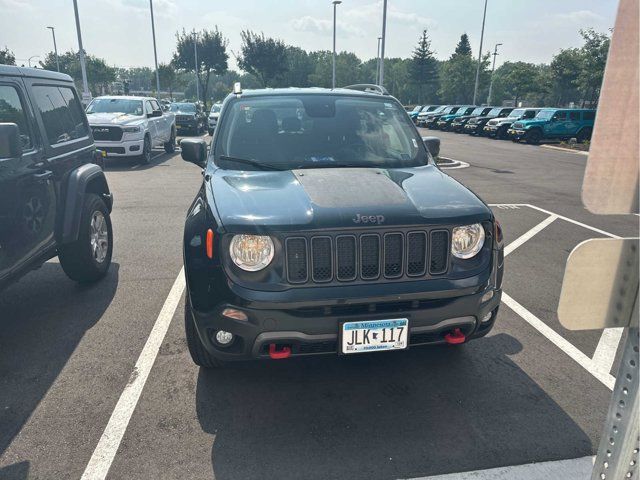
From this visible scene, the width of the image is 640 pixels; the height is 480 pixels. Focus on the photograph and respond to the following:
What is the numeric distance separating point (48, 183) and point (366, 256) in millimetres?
2920

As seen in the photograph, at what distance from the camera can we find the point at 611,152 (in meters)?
1.30

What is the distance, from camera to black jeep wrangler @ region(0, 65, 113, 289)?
142 inches

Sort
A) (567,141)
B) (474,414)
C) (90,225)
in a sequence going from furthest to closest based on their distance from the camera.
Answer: (567,141) → (90,225) → (474,414)

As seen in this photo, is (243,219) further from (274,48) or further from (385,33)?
(274,48)

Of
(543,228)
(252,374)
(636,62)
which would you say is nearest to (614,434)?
(636,62)

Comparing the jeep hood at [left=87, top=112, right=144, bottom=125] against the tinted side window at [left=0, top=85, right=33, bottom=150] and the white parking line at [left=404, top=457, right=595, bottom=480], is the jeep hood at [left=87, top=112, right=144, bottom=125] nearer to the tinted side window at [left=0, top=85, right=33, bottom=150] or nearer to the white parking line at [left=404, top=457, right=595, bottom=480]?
the tinted side window at [left=0, top=85, right=33, bottom=150]

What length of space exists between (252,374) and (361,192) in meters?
1.48

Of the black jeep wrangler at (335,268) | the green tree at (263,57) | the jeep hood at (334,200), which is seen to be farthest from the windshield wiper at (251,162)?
the green tree at (263,57)

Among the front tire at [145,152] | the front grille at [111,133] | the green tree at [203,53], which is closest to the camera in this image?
the front grille at [111,133]

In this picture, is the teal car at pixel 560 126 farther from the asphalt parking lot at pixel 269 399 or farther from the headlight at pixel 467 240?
the headlight at pixel 467 240

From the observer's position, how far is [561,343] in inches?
157

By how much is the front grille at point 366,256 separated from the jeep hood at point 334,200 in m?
0.07

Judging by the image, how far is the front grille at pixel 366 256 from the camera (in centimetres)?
274

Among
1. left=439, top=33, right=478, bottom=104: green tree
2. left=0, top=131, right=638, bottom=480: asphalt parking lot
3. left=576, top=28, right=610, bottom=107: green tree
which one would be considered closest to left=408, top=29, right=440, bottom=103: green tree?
left=439, top=33, right=478, bottom=104: green tree
